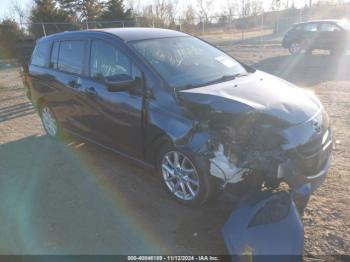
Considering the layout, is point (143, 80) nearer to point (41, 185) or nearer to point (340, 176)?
point (41, 185)

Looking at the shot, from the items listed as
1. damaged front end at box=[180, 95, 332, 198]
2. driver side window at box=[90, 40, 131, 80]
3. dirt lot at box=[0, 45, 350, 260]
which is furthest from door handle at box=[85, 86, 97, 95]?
damaged front end at box=[180, 95, 332, 198]

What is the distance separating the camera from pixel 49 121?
613cm

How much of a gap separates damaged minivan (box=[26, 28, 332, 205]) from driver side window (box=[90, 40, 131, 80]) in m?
0.01

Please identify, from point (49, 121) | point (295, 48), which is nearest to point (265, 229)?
point (49, 121)

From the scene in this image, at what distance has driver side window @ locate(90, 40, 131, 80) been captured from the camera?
13.8 feet

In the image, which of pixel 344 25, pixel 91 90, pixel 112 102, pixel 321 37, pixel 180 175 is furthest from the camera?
pixel 321 37

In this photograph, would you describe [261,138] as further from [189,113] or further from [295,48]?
[295,48]

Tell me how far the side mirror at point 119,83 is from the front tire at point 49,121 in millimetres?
2386

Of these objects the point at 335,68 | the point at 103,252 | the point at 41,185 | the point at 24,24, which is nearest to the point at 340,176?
the point at 103,252

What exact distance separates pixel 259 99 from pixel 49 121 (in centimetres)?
394

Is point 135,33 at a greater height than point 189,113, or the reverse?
point 135,33

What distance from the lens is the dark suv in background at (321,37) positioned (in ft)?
48.7

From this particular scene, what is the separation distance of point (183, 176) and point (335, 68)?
33.9 ft

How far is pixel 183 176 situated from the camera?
3.69m
